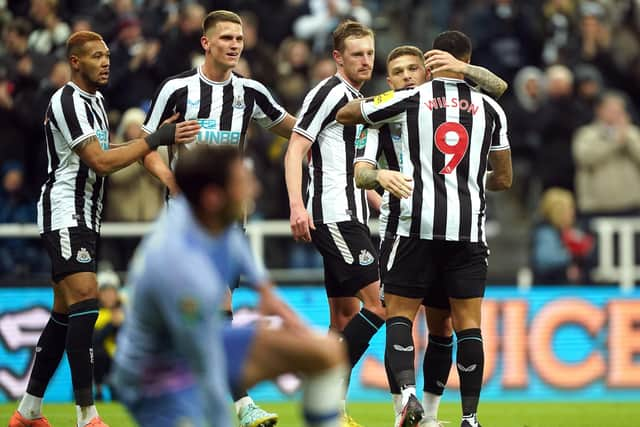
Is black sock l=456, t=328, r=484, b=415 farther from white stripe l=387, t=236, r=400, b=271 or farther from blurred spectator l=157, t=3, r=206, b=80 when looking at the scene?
blurred spectator l=157, t=3, r=206, b=80

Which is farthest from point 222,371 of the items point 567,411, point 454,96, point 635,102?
point 635,102

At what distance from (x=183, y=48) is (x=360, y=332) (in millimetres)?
7109

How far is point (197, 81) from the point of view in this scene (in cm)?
874

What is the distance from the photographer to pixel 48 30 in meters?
15.5

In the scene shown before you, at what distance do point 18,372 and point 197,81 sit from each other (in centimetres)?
503

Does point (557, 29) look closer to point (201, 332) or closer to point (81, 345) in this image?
point (81, 345)

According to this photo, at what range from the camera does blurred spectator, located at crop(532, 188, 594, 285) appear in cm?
1427

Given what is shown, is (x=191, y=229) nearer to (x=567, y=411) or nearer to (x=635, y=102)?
(x=567, y=411)

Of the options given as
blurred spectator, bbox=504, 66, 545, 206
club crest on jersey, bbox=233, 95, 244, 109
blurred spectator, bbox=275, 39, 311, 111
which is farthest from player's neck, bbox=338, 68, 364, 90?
blurred spectator, bbox=504, 66, 545, 206

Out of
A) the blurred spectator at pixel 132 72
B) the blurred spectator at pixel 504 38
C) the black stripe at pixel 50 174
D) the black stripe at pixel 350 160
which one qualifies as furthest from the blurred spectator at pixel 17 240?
the black stripe at pixel 350 160

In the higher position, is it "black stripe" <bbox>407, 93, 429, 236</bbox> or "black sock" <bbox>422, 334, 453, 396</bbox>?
"black stripe" <bbox>407, 93, 429, 236</bbox>

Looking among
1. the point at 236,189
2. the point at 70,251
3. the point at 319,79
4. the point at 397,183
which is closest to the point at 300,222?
the point at 397,183

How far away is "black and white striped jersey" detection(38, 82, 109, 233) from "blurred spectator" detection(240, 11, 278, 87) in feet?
21.6

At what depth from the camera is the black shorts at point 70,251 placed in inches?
334
